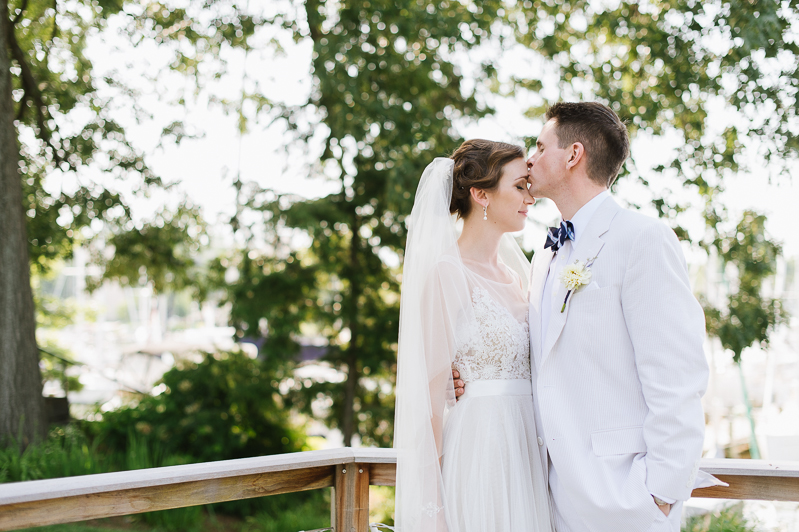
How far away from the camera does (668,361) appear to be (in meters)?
1.83

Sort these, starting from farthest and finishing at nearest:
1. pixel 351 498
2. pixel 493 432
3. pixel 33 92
A: pixel 33 92, pixel 351 498, pixel 493 432

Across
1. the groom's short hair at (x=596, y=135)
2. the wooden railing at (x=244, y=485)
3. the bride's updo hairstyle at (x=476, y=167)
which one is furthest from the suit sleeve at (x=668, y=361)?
the bride's updo hairstyle at (x=476, y=167)

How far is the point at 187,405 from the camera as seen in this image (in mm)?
7348

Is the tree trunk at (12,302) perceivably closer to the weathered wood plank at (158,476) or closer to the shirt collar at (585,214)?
the weathered wood plank at (158,476)

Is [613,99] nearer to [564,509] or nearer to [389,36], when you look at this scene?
[389,36]

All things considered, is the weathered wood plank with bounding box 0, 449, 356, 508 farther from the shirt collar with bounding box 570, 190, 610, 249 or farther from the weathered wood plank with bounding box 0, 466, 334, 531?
the shirt collar with bounding box 570, 190, 610, 249

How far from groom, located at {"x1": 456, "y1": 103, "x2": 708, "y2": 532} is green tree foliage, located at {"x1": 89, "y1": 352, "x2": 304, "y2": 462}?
5359 mm

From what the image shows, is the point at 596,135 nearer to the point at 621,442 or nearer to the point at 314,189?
the point at 621,442

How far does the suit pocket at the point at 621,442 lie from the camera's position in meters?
1.93

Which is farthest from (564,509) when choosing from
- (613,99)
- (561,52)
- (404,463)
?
(561,52)

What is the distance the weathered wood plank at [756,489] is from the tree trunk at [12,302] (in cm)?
535

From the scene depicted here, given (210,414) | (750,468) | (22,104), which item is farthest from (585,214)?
(22,104)

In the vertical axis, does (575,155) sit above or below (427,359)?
above

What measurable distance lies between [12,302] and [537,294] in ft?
16.2
